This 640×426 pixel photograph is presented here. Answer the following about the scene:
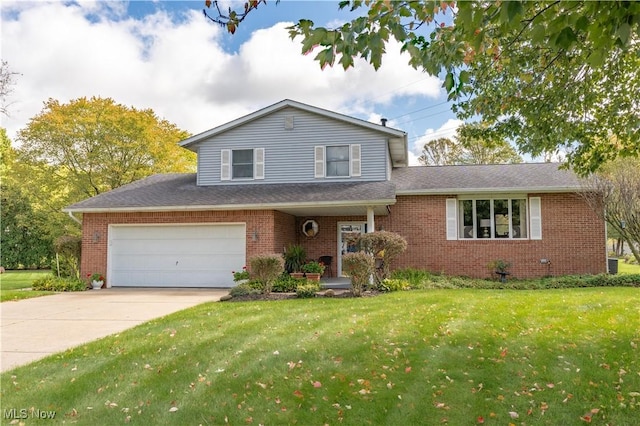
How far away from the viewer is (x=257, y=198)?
13836 mm

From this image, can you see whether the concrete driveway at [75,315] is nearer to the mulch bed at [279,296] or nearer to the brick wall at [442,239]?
the mulch bed at [279,296]

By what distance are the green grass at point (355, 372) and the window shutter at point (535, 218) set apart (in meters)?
7.39

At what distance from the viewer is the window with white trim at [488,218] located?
49.0ft

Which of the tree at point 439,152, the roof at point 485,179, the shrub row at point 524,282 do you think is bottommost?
the shrub row at point 524,282

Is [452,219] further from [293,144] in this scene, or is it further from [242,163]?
[242,163]

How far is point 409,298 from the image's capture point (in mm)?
9930

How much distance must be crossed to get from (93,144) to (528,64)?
23.4m

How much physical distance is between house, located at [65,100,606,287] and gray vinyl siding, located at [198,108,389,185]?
0.13 feet

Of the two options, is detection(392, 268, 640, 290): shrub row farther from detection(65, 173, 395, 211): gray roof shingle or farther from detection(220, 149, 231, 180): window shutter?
detection(220, 149, 231, 180): window shutter

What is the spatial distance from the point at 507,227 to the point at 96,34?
1357 centimetres

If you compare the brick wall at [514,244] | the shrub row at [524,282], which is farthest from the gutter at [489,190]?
the shrub row at [524,282]

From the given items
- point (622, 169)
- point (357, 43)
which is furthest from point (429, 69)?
point (622, 169)

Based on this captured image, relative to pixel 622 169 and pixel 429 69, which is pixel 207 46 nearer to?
pixel 429 69

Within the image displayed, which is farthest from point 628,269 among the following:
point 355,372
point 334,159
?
point 355,372
